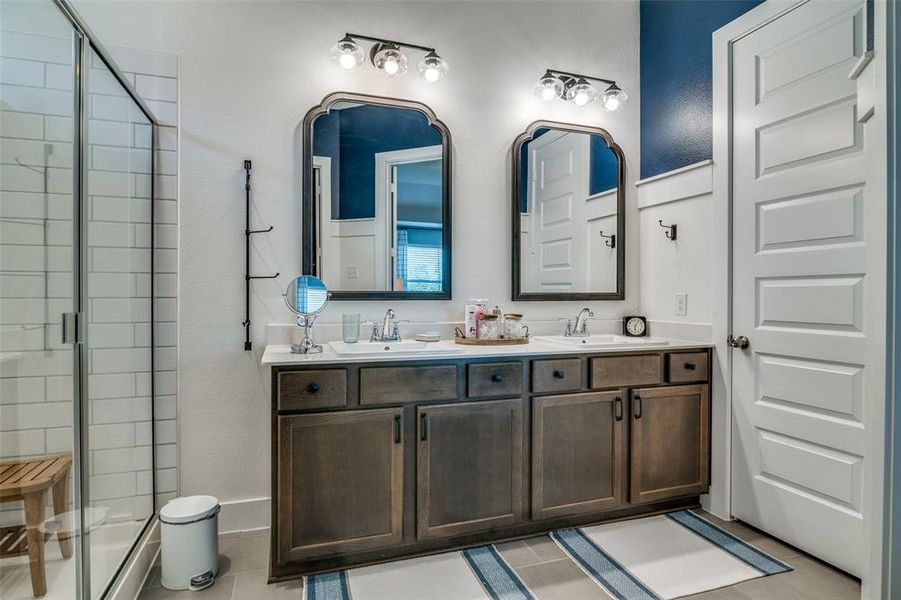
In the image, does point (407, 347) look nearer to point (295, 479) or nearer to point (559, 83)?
point (295, 479)

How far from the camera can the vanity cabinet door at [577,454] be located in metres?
2.18

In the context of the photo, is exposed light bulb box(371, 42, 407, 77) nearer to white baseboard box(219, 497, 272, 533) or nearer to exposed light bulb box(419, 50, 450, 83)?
exposed light bulb box(419, 50, 450, 83)

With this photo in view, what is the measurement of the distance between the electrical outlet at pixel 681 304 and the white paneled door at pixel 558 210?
514mm

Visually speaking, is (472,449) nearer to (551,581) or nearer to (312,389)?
(551,581)

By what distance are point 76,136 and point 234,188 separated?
747mm

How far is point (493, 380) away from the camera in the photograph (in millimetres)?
2113

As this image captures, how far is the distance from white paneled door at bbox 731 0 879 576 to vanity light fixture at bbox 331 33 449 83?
147 cm

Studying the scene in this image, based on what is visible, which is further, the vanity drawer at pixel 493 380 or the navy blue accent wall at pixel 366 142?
the navy blue accent wall at pixel 366 142

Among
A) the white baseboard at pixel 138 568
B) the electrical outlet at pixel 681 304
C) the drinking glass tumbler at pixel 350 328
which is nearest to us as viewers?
the white baseboard at pixel 138 568

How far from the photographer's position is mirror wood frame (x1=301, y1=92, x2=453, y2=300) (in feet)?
7.83

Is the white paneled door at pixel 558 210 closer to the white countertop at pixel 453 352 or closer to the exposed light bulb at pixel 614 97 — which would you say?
the exposed light bulb at pixel 614 97

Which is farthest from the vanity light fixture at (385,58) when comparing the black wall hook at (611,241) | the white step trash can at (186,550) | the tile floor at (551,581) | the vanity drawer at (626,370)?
the tile floor at (551,581)

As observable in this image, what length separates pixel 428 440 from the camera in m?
2.01

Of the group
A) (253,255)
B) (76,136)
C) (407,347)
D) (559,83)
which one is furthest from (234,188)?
(559,83)
